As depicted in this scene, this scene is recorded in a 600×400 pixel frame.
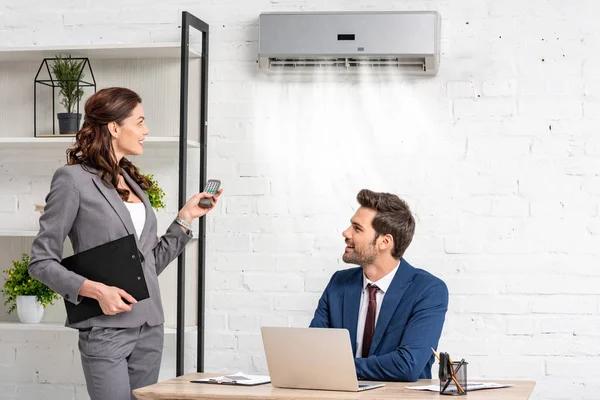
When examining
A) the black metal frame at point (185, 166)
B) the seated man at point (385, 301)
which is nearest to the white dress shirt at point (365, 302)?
the seated man at point (385, 301)

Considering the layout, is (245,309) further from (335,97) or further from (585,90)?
(585,90)

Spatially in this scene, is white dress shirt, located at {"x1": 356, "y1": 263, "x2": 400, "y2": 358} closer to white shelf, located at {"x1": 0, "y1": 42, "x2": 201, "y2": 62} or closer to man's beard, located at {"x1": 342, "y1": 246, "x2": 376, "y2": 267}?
man's beard, located at {"x1": 342, "y1": 246, "x2": 376, "y2": 267}

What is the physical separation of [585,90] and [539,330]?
3.01ft

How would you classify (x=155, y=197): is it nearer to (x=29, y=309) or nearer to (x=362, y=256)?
(x=29, y=309)

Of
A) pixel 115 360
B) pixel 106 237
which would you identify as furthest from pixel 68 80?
pixel 115 360

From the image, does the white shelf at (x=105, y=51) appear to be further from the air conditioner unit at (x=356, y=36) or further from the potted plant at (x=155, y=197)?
the potted plant at (x=155, y=197)

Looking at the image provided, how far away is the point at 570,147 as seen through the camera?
336 cm

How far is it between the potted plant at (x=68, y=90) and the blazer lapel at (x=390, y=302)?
1.46m

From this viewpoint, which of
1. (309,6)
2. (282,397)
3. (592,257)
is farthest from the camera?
(309,6)

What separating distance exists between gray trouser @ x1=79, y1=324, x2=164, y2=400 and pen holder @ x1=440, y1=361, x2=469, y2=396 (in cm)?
93

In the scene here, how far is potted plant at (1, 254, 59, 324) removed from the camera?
11.4 feet

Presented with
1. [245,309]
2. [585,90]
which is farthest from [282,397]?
[585,90]

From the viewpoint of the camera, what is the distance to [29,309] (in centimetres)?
350

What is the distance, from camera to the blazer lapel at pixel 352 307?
288 centimetres
